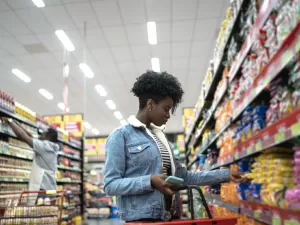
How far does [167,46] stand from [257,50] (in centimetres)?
698

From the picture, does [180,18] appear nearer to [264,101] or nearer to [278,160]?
[264,101]

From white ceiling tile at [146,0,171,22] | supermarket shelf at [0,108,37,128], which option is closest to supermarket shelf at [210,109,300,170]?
supermarket shelf at [0,108,37,128]

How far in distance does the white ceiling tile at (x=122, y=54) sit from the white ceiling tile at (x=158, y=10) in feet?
5.91

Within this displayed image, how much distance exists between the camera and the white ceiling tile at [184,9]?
6.98 m

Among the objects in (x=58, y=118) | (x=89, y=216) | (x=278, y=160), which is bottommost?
(x=89, y=216)

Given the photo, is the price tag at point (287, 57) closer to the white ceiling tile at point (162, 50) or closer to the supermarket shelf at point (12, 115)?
the supermarket shelf at point (12, 115)

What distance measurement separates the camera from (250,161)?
2898mm

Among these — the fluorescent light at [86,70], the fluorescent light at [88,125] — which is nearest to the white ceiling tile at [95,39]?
the fluorescent light at [86,70]

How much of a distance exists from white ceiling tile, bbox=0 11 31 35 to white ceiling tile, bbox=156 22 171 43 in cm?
304

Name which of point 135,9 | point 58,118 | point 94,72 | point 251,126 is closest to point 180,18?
point 135,9

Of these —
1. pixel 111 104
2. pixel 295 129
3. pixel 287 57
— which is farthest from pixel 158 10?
pixel 111 104

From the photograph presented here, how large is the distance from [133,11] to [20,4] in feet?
7.44

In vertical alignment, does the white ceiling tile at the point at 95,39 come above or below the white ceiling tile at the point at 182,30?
below

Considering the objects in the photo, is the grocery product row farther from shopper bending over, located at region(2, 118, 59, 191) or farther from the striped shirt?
the striped shirt
